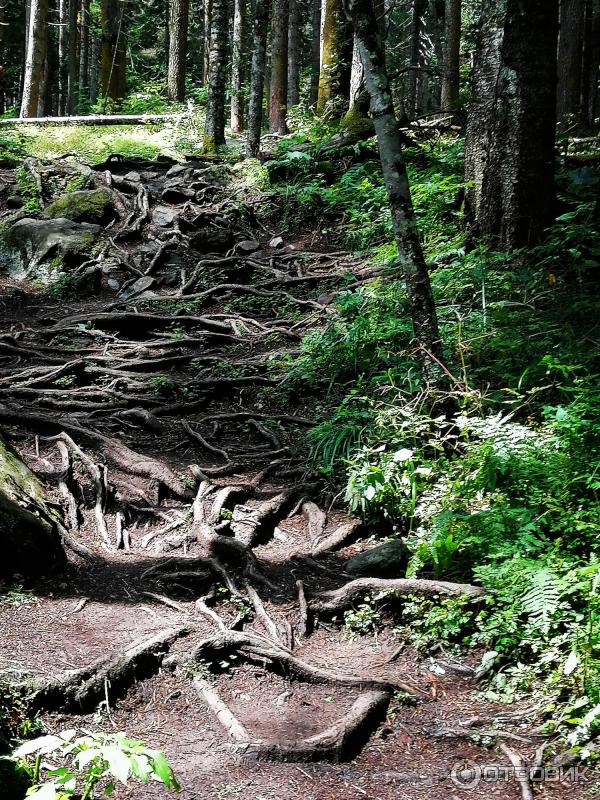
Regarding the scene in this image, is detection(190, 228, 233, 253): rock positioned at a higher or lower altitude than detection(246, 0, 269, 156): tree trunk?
lower

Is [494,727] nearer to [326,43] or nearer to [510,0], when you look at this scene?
[510,0]

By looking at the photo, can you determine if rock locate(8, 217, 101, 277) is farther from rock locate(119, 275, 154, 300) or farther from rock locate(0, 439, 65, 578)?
rock locate(0, 439, 65, 578)

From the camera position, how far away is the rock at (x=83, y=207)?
46.4 ft

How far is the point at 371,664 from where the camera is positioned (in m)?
4.68

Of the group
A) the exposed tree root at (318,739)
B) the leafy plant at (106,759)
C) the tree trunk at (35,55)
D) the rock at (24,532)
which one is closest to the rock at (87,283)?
the rock at (24,532)

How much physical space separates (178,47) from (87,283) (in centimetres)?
1612

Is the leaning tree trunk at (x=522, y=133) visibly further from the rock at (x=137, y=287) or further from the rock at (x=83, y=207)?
the rock at (x=83, y=207)

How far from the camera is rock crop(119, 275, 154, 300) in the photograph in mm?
12141

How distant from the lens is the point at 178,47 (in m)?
24.9

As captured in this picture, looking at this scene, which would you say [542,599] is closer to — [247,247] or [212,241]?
[247,247]

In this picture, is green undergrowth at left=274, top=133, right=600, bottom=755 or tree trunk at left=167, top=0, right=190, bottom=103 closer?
green undergrowth at left=274, top=133, right=600, bottom=755

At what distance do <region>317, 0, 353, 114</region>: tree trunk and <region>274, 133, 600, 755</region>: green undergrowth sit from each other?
24.3ft

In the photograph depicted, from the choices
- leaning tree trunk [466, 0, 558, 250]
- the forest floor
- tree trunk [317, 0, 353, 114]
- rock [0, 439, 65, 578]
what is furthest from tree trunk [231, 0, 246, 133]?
rock [0, 439, 65, 578]

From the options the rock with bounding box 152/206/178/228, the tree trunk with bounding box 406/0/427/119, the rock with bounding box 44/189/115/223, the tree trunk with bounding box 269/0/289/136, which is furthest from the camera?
the tree trunk with bounding box 406/0/427/119
